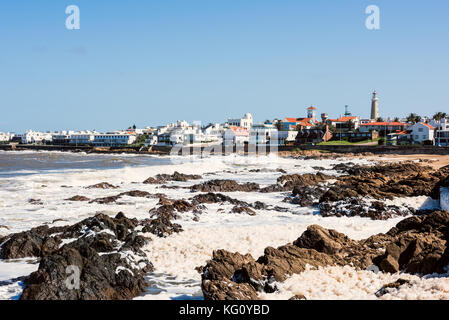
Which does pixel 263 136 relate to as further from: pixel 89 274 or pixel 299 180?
pixel 89 274

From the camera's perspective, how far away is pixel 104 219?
507 inches

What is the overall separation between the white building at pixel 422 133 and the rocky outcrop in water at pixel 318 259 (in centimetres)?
7039

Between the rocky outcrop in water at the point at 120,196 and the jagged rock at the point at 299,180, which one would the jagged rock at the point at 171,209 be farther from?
the jagged rock at the point at 299,180

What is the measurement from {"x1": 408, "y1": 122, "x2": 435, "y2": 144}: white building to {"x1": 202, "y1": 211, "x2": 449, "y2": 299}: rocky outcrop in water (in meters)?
70.4

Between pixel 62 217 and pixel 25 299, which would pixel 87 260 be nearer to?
pixel 25 299

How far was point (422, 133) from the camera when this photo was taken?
250 ft

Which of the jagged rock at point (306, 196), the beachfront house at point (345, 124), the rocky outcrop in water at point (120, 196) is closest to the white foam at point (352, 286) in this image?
the jagged rock at point (306, 196)

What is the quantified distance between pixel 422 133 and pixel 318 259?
74.9m

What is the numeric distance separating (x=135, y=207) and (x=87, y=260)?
10078 millimetres

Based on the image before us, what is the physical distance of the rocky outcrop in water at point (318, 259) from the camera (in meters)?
7.89

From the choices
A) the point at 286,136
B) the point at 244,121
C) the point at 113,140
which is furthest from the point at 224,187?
the point at 113,140

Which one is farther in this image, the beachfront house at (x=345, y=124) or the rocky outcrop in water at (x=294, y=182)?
the beachfront house at (x=345, y=124)

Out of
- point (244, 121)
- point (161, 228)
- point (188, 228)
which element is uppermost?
point (244, 121)

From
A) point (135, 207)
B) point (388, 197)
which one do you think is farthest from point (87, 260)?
point (388, 197)
